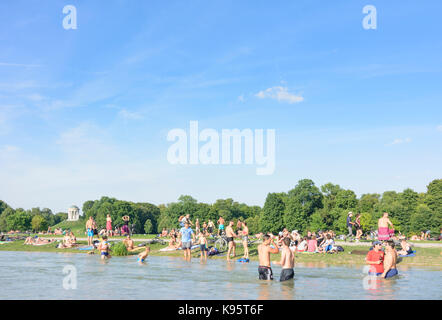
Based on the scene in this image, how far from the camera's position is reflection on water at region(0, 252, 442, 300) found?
1430cm

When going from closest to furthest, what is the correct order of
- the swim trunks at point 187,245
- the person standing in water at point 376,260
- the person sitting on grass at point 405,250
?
the person standing in water at point 376,260 < the person sitting on grass at point 405,250 < the swim trunks at point 187,245

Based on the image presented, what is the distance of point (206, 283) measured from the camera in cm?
1697

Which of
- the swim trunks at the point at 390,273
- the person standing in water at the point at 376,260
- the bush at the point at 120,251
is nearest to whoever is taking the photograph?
the swim trunks at the point at 390,273

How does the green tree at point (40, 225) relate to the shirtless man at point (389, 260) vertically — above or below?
below

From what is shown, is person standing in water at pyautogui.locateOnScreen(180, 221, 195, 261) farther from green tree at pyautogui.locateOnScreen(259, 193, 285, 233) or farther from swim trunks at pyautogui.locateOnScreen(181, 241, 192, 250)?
green tree at pyautogui.locateOnScreen(259, 193, 285, 233)

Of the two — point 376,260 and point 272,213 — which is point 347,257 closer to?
point 376,260

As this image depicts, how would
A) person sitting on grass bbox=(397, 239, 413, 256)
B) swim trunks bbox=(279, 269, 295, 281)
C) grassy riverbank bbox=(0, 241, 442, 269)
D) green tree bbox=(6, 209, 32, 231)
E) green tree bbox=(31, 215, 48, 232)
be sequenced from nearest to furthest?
swim trunks bbox=(279, 269, 295, 281), grassy riverbank bbox=(0, 241, 442, 269), person sitting on grass bbox=(397, 239, 413, 256), green tree bbox=(6, 209, 32, 231), green tree bbox=(31, 215, 48, 232)

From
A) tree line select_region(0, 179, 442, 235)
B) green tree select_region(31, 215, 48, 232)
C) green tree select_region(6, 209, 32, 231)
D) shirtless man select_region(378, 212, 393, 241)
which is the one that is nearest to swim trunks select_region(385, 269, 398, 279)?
shirtless man select_region(378, 212, 393, 241)

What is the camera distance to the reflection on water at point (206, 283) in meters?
14.3

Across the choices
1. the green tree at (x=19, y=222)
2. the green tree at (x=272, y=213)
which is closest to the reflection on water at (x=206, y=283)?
the green tree at (x=272, y=213)

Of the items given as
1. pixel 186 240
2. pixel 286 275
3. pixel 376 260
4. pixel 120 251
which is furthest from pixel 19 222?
pixel 376 260

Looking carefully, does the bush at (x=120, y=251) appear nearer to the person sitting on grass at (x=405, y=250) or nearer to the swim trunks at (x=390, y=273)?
the person sitting on grass at (x=405, y=250)
